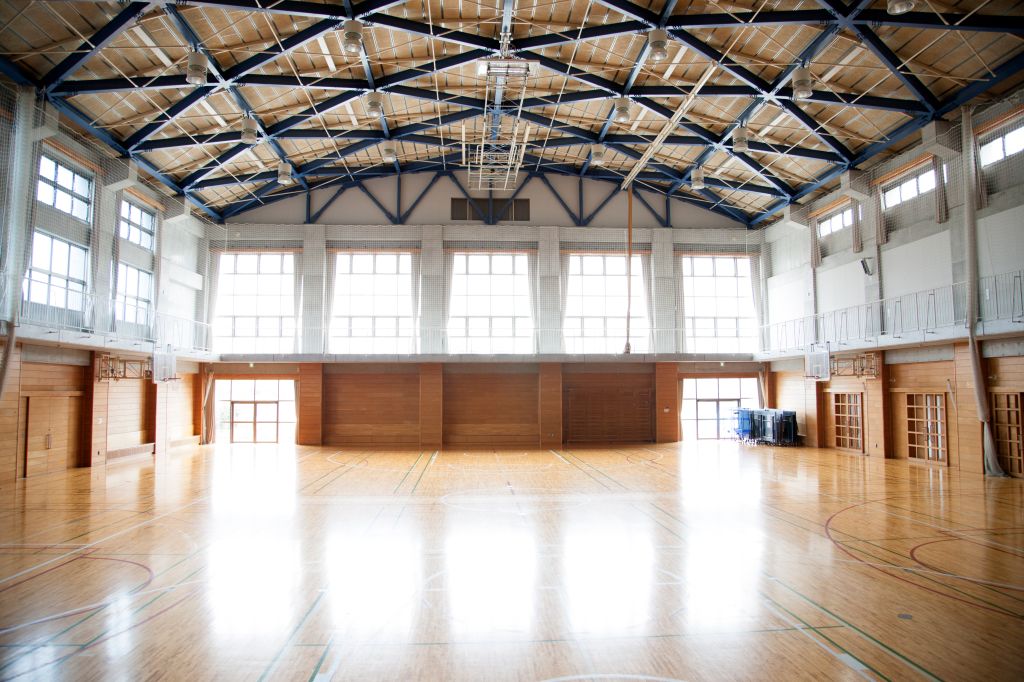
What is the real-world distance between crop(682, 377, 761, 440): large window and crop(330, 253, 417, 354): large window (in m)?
12.2

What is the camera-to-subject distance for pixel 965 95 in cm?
1603

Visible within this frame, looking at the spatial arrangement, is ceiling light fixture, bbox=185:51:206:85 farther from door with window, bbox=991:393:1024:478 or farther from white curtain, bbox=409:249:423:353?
door with window, bbox=991:393:1024:478

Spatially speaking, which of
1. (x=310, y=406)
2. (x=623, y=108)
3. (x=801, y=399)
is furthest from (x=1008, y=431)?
(x=310, y=406)

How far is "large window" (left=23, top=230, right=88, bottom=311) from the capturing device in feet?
51.6

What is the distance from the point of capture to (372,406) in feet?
80.5

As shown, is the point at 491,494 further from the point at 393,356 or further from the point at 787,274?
the point at 787,274

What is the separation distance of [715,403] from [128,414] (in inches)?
880

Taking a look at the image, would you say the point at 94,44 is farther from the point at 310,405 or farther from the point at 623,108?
the point at 310,405

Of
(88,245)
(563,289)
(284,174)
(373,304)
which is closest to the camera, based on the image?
(88,245)

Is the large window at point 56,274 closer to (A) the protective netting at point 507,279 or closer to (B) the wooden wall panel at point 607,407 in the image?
(A) the protective netting at point 507,279

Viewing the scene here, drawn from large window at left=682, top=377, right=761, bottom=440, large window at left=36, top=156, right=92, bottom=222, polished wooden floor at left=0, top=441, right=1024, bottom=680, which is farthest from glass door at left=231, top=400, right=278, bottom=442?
large window at left=682, top=377, right=761, bottom=440

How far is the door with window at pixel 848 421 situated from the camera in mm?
20875

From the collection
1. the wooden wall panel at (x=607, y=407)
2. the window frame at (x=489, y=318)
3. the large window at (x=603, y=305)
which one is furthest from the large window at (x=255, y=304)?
the wooden wall panel at (x=607, y=407)

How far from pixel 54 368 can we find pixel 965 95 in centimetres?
2542
